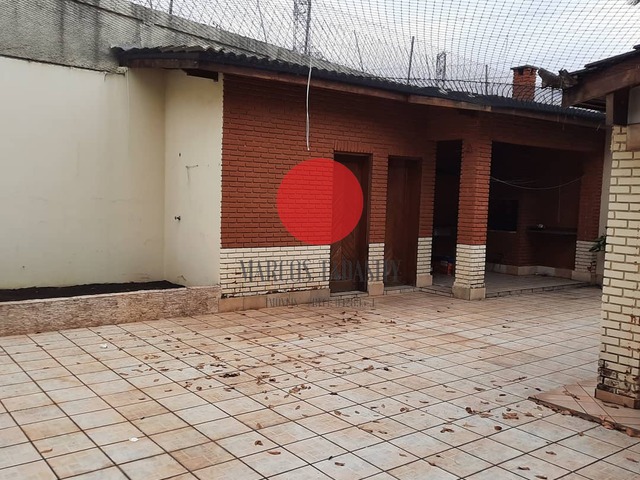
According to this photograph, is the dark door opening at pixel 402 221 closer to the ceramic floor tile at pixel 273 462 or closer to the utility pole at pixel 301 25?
the utility pole at pixel 301 25

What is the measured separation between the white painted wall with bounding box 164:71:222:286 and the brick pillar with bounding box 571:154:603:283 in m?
9.00

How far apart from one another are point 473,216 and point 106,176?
667cm

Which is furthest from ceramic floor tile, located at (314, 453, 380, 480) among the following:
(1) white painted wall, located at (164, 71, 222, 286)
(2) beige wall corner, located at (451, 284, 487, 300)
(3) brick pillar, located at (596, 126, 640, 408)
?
(2) beige wall corner, located at (451, 284, 487, 300)

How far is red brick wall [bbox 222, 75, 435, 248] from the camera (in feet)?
28.4

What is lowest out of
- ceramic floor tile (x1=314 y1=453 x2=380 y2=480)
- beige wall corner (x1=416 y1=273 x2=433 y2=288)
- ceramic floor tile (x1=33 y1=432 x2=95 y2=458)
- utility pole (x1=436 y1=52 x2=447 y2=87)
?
ceramic floor tile (x1=314 y1=453 x2=380 y2=480)

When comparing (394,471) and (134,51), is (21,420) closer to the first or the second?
(394,471)

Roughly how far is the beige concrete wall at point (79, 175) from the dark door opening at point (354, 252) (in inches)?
127

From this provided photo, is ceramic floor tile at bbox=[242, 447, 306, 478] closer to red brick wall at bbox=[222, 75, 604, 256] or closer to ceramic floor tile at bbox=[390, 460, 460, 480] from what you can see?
ceramic floor tile at bbox=[390, 460, 460, 480]

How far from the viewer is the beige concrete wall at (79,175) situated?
8.00 m

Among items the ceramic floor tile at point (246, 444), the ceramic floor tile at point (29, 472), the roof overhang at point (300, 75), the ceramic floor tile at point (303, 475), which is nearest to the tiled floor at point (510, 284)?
the roof overhang at point (300, 75)

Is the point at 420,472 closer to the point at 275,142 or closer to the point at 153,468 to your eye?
the point at 153,468

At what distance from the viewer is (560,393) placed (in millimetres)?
5535

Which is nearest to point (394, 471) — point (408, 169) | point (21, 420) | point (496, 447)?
point (496, 447)

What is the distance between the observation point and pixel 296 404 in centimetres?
502
